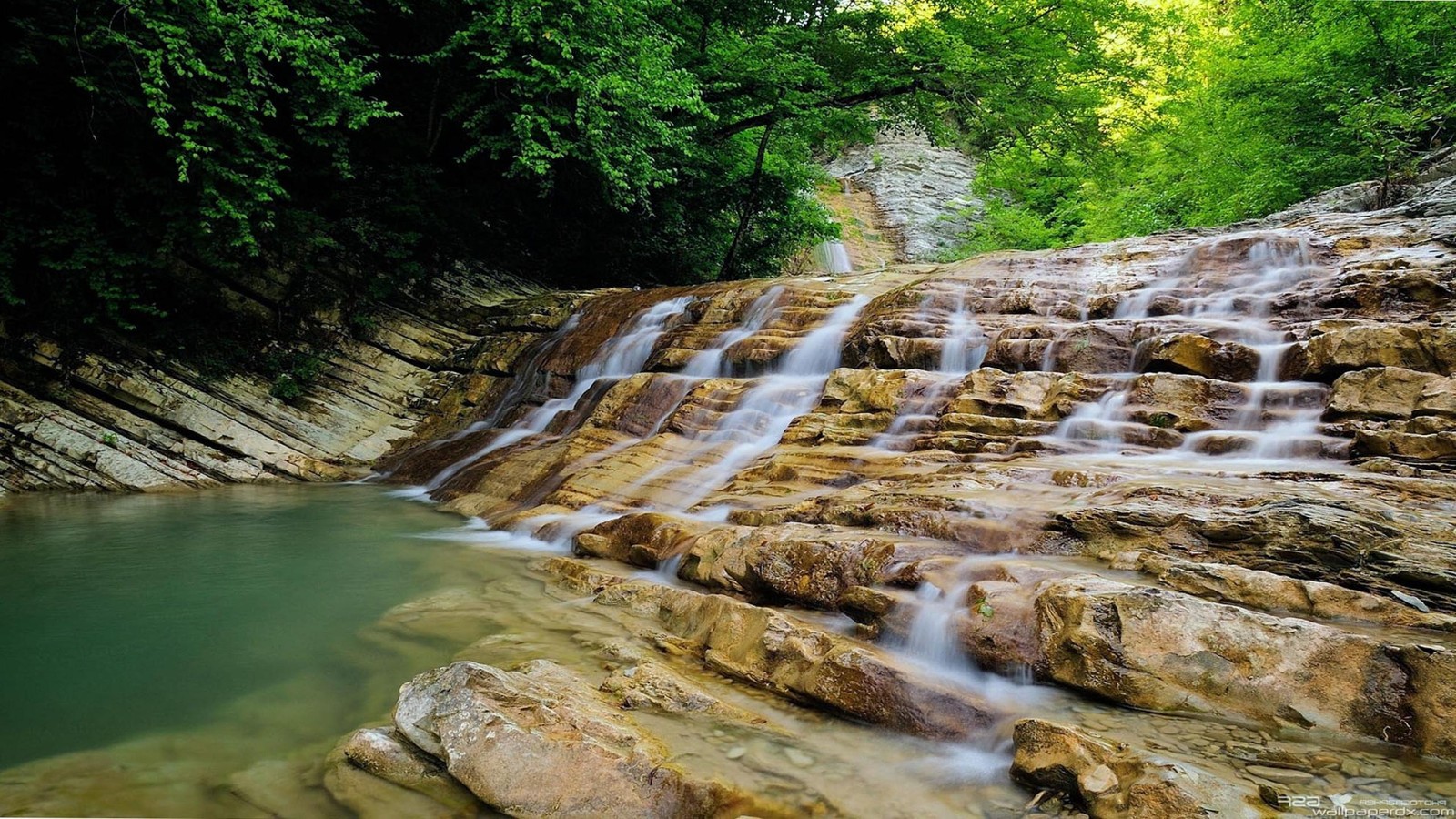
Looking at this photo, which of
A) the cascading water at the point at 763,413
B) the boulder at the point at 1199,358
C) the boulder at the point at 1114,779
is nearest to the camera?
the boulder at the point at 1114,779

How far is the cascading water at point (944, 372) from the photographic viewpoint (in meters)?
6.22

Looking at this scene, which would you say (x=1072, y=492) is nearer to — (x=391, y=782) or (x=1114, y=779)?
(x=1114, y=779)

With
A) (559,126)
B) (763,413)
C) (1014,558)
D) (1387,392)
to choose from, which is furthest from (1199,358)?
(559,126)

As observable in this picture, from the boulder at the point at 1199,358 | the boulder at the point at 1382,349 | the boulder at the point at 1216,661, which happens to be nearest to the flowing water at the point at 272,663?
the boulder at the point at 1216,661

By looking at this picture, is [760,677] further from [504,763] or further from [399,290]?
[399,290]

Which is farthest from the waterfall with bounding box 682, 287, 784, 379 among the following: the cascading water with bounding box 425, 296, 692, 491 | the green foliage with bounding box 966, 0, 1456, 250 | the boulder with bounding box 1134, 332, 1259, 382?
the green foliage with bounding box 966, 0, 1456, 250

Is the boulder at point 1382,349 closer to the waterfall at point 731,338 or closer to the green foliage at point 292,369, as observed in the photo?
the waterfall at point 731,338

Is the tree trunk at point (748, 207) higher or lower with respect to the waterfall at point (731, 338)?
higher

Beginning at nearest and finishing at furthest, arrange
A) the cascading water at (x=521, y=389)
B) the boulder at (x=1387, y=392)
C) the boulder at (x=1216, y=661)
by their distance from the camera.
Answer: the boulder at (x=1216, y=661)
the boulder at (x=1387, y=392)
the cascading water at (x=521, y=389)

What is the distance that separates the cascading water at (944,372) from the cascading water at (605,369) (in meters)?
3.77

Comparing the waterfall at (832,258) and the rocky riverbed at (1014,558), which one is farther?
the waterfall at (832,258)

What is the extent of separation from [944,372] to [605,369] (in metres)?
4.80

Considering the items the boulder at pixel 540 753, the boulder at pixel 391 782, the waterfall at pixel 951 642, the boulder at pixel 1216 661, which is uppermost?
the boulder at pixel 1216 661

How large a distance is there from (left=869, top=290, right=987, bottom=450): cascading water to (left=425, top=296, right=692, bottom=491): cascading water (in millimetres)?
3772
